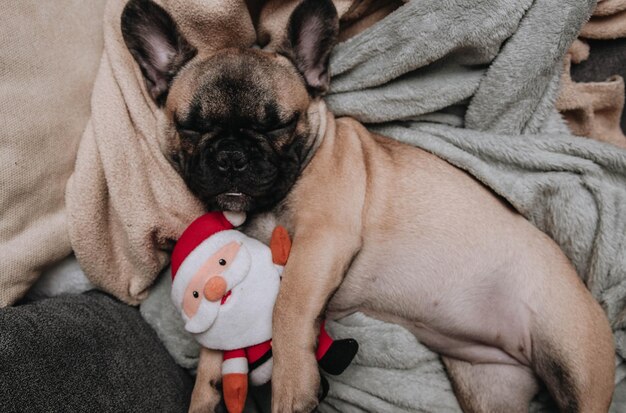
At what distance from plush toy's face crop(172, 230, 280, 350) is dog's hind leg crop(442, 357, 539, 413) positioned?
669 millimetres

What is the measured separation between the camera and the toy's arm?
1274 mm

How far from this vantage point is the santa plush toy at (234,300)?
1.23m

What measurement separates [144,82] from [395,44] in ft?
2.57

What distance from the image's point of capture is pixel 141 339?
150cm

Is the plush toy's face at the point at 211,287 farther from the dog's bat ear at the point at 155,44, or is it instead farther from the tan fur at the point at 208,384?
the dog's bat ear at the point at 155,44

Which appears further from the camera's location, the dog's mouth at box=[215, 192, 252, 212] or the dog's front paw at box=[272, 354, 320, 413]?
the dog's mouth at box=[215, 192, 252, 212]

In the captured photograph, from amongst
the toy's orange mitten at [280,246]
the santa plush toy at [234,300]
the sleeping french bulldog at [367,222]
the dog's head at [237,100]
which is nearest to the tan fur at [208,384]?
the sleeping french bulldog at [367,222]

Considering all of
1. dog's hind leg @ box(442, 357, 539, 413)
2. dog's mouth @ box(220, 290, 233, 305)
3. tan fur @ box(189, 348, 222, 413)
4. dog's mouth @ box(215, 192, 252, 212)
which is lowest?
dog's hind leg @ box(442, 357, 539, 413)

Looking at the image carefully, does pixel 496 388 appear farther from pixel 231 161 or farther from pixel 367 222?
pixel 231 161

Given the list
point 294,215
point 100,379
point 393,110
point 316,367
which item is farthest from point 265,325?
point 393,110

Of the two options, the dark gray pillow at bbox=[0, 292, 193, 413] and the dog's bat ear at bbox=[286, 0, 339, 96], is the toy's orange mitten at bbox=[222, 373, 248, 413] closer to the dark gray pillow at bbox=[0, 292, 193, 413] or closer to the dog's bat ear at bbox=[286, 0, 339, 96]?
the dark gray pillow at bbox=[0, 292, 193, 413]

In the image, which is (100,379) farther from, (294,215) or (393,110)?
(393,110)

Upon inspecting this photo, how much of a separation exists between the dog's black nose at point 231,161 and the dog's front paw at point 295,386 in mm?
497

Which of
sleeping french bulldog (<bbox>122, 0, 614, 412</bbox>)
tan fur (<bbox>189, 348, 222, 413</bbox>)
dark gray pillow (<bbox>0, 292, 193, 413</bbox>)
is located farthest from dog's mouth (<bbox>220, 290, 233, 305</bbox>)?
dark gray pillow (<bbox>0, 292, 193, 413</bbox>)
